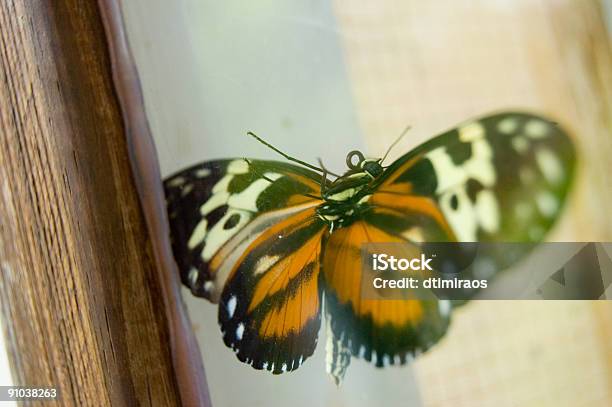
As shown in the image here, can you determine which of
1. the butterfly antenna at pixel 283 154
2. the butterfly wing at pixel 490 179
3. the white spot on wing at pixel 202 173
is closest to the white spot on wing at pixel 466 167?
the butterfly wing at pixel 490 179

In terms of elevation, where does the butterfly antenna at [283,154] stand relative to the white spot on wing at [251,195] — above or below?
above

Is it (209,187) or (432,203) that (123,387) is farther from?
(432,203)

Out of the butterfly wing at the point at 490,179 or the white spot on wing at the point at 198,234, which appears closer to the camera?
the butterfly wing at the point at 490,179

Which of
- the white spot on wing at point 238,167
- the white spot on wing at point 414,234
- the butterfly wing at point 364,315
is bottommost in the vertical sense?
the butterfly wing at point 364,315

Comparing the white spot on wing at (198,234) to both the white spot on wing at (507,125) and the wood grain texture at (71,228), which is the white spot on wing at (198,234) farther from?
the white spot on wing at (507,125)

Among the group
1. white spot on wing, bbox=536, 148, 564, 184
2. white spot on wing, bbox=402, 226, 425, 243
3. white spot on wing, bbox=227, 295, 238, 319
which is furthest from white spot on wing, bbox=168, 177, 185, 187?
white spot on wing, bbox=536, 148, 564, 184

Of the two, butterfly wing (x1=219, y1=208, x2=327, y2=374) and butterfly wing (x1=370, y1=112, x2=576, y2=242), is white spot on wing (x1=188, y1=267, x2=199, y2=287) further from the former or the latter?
butterfly wing (x1=370, y1=112, x2=576, y2=242)

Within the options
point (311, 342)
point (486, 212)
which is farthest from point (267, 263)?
point (486, 212)

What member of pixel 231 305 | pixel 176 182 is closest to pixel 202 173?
pixel 176 182
